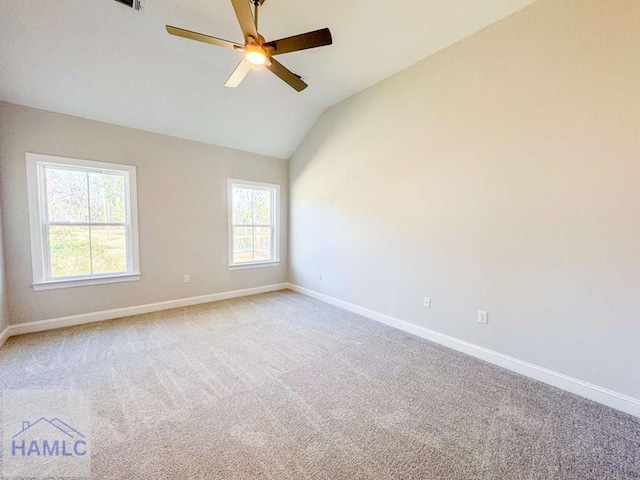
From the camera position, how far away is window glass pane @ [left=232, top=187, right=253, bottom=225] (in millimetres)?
4781

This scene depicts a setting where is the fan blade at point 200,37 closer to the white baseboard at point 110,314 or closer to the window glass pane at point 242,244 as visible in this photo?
the window glass pane at point 242,244

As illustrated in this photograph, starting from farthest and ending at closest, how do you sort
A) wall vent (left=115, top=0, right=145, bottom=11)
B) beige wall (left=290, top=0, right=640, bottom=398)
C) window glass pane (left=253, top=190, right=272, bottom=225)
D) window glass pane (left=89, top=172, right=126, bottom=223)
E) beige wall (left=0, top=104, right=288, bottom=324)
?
window glass pane (left=253, top=190, right=272, bottom=225)
window glass pane (left=89, top=172, right=126, bottom=223)
beige wall (left=0, top=104, right=288, bottom=324)
wall vent (left=115, top=0, right=145, bottom=11)
beige wall (left=290, top=0, right=640, bottom=398)

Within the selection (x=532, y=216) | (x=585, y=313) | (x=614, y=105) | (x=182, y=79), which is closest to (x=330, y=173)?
(x=182, y=79)

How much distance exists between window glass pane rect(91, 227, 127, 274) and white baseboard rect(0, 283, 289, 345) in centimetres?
57

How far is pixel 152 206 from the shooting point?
3.90 meters

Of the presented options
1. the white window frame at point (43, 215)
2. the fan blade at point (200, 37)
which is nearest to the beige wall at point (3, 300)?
the white window frame at point (43, 215)

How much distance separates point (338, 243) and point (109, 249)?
322 cm

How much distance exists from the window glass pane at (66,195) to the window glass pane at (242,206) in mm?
1995

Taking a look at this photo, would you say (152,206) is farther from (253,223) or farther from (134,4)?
(134,4)

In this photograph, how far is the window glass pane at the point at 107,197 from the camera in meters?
3.53

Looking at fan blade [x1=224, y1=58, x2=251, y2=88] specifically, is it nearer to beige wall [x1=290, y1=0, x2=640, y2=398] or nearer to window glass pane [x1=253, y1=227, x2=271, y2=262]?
beige wall [x1=290, y1=0, x2=640, y2=398]

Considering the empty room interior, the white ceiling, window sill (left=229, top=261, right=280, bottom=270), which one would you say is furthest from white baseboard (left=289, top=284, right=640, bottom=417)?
the white ceiling

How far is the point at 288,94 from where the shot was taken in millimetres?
3904

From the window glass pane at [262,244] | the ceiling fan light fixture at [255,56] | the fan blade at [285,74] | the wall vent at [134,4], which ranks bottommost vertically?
the window glass pane at [262,244]
